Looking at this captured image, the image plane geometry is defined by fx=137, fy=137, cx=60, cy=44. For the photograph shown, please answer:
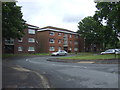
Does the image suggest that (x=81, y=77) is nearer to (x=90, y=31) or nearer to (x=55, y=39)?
(x=55, y=39)

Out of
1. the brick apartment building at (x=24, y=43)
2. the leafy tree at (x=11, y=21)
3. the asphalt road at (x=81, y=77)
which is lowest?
the asphalt road at (x=81, y=77)

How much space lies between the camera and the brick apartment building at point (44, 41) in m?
40.2

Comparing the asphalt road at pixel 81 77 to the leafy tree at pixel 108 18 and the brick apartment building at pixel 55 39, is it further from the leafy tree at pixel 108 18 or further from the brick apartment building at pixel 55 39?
the brick apartment building at pixel 55 39

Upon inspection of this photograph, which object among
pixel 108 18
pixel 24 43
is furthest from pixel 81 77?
pixel 24 43

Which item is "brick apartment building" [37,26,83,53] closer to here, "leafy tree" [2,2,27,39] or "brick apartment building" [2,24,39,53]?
"brick apartment building" [2,24,39,53]

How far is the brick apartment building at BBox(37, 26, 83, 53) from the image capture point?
1885 inches

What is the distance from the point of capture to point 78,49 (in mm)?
61781

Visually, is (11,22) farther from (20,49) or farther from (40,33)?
(40,33)

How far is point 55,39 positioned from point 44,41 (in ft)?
14.0

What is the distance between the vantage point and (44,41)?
4847 centimetres

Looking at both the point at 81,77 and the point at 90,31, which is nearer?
the point at 81,77

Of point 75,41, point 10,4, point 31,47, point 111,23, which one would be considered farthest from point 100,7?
point 75,41

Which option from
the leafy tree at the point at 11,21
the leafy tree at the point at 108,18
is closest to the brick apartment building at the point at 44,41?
the leafy tree at the point at 11,21

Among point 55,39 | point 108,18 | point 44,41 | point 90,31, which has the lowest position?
point 44,41
